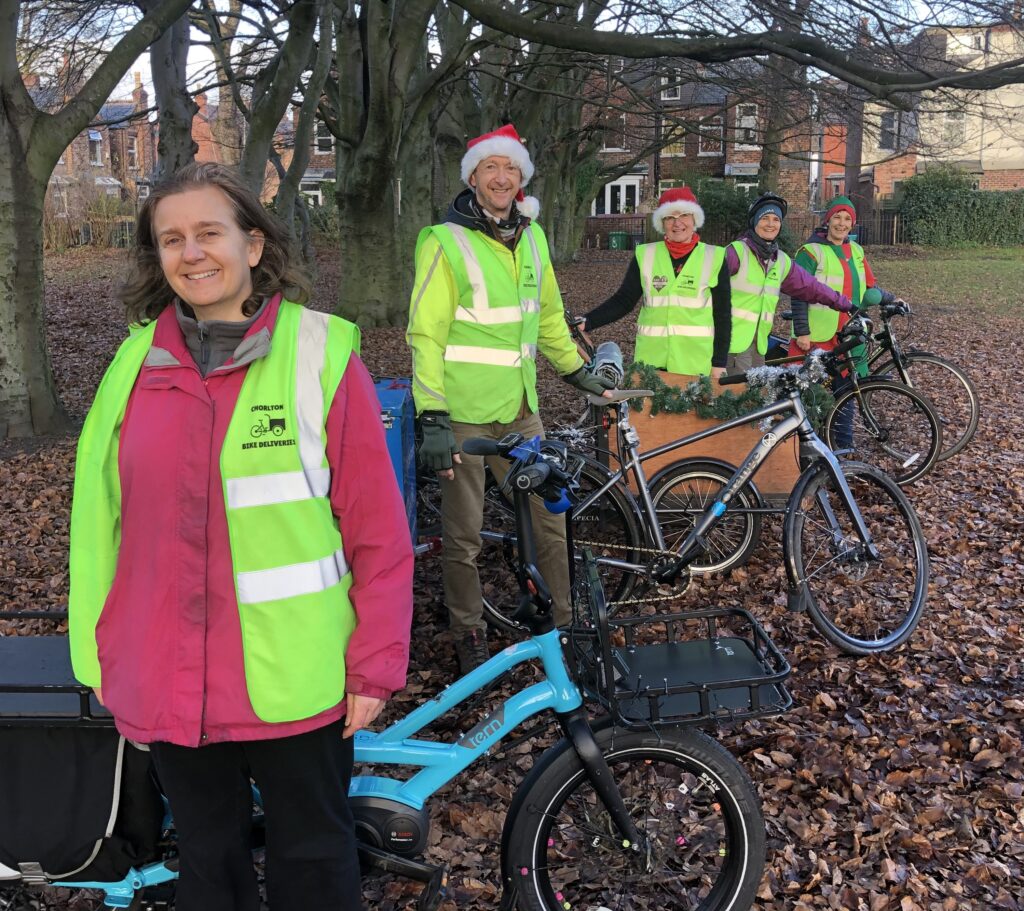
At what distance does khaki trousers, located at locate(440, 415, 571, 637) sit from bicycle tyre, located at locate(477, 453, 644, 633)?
0.34m

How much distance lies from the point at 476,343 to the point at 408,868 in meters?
2.21

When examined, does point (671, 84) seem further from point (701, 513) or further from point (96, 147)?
point (96, 147)

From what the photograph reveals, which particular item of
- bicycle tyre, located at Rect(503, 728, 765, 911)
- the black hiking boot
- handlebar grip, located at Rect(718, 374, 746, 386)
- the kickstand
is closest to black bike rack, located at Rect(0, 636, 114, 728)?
the kickstand

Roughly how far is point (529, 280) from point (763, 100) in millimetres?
13208

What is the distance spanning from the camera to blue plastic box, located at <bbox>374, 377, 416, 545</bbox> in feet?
14.6

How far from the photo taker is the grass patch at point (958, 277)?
19234 mm

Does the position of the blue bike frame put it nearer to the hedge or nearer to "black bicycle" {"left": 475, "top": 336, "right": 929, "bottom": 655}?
"black bicycle" {"left": 475, "top": 336, "right": 929, "bottom": 655}

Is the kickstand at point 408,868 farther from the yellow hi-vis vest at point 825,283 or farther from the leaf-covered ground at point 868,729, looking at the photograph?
the yellow hi-vis vest at point 825,283

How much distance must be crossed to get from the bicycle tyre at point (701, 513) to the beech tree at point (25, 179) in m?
5.46

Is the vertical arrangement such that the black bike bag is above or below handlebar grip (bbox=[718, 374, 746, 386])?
below

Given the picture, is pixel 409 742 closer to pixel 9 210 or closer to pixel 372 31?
pixel 9 210

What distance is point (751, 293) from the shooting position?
21.9 feet

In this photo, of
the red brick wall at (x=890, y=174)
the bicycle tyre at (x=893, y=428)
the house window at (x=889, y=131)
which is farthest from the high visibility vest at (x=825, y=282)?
the red brick wall at (x=890, y=174)

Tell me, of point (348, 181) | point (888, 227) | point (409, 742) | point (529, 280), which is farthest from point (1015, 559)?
point (888, 227)
